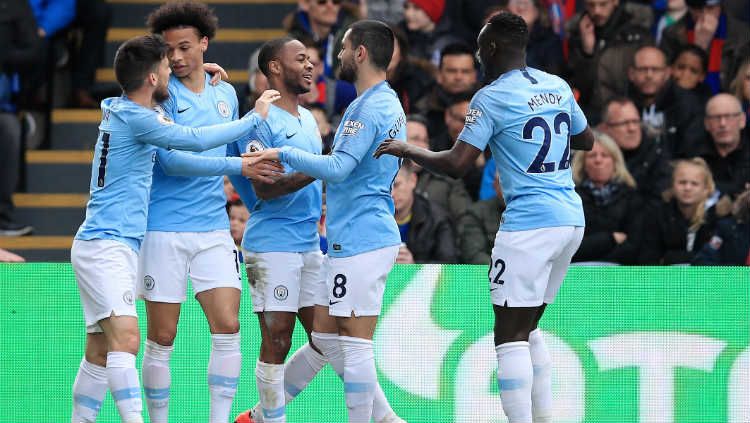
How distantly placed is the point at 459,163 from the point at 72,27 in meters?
Result: 7.16

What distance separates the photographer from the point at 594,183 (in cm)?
1077

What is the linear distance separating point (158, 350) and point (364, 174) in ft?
4.99

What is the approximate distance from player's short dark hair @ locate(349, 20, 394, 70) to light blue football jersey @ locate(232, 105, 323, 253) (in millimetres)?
641

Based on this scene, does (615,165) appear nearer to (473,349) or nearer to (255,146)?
(473,349)

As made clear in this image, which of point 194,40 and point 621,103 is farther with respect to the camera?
point 621,103

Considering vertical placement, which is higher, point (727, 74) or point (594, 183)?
point (727, 74)

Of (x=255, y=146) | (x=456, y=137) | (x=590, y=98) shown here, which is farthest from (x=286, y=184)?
(x=590, y=98)

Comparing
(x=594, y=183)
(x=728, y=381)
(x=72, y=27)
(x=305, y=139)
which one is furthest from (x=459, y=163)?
(x=72, y=27)

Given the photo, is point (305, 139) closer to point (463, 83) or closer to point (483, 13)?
point (463, 83)

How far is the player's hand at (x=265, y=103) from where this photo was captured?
299 inches

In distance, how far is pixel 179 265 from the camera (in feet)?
25.2

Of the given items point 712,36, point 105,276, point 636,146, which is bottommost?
point 105,276

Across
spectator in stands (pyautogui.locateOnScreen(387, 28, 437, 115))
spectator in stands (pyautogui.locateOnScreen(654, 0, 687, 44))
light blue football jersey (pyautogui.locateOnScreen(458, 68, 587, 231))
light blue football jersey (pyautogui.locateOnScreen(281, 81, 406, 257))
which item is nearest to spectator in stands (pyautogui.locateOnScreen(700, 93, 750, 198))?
spectator in stands (pyautogui.locateOnScreen(654, 0, 687, 44))

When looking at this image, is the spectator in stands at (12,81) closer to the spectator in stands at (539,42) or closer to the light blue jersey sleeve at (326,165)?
the spectator in stands at (539,42)
